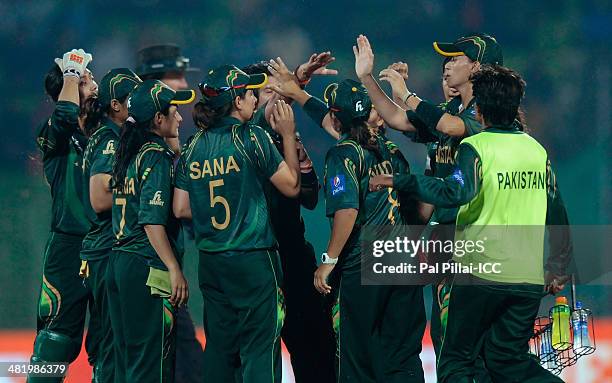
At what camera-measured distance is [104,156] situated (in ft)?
19.7

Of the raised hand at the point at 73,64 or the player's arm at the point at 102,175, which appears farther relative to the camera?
the raised hand at the point at 73,64

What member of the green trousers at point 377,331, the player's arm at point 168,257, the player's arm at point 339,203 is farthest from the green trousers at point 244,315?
the green trousers at point 377,331

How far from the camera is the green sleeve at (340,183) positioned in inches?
225

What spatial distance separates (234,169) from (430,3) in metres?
3.42

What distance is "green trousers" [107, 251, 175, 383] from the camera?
18.6 feet

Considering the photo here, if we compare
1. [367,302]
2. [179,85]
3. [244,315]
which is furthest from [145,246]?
[179,85]

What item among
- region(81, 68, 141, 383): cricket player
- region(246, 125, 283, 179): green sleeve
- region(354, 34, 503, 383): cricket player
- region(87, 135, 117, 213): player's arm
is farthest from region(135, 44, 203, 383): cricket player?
region(354, 34, 503, 383): cricket player

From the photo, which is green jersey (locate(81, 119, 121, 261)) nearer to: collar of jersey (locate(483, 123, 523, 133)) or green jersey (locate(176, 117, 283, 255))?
green jersey (locate(176, 117, 283, 255))

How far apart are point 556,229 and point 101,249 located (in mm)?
2478

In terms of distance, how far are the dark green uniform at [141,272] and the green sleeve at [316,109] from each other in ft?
2.89

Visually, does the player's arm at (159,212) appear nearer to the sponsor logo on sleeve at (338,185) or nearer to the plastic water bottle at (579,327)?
the sponsor logo on sleeve at (338,185)

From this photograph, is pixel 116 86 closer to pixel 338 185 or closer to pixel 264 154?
pixel 264 154

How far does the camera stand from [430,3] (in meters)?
8.49

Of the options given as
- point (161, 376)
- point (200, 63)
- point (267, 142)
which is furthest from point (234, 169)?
point (200, 63)
